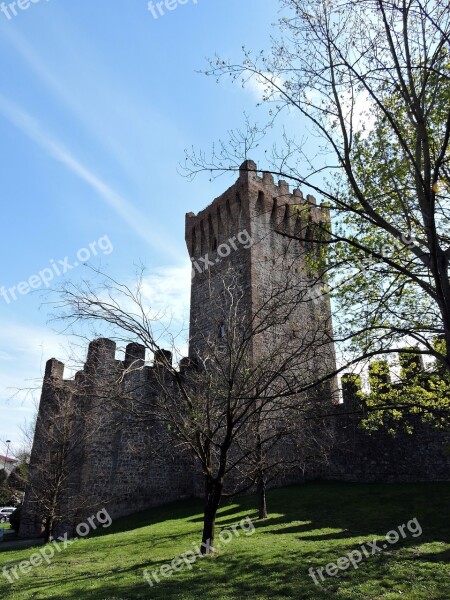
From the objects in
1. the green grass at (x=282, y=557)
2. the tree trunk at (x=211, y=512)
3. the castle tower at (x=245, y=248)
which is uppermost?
the castle tower at (x=245, y=248)

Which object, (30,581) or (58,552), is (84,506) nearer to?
(58,552)

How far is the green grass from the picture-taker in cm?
680

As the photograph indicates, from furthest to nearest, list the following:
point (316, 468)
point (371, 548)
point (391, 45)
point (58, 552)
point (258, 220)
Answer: point (258, 220)
point (316, 468)
point (58, 552)
point (371, 548)
point (391, 45)

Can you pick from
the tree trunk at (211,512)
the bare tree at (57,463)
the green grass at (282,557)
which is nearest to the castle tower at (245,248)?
the bare tree at (57,463)

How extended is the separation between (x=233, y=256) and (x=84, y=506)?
522 inches

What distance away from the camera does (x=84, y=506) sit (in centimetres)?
1756

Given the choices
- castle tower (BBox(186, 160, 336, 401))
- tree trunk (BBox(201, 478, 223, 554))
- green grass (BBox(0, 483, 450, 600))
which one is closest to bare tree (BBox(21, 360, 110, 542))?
green grass (BBox(0, 483, 450, 600))

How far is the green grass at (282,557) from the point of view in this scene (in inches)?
268

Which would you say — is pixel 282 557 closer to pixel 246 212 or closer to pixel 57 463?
pixel 57 463

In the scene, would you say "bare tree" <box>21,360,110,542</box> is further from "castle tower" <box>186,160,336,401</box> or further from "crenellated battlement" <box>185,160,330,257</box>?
"crenellated battlement" <box>185,160,330,257</box>

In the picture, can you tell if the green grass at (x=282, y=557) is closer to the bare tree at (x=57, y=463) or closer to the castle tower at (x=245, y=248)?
the bare tree at (x=57, y=463)

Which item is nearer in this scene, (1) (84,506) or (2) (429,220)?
(2) (429,220)

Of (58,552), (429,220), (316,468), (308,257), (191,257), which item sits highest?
(191,257)

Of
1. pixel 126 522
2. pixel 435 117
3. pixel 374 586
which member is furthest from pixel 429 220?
pixel 126 522
